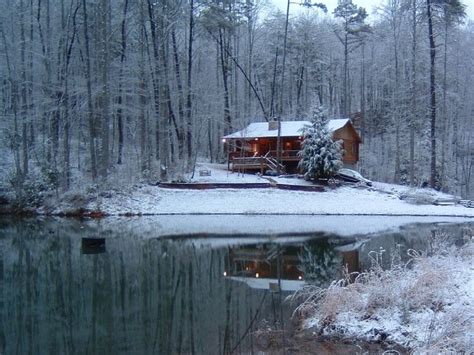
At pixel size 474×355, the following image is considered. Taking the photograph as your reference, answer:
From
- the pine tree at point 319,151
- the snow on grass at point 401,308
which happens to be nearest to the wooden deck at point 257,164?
the pine tree at point 319,151

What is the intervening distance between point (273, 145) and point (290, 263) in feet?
89.3

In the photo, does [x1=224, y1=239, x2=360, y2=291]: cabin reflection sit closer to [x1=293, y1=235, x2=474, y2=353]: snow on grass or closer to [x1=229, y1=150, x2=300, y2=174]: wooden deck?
[x1=293, y1=235, x2=474, y2=353]: snow on grass

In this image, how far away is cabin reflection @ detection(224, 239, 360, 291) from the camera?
1215 cm

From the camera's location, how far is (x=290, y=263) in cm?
1441

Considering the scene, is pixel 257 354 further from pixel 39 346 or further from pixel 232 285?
pixel 232 285

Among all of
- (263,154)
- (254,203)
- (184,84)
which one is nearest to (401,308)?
(254,203)

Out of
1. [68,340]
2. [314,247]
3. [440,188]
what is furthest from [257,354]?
[440,188]

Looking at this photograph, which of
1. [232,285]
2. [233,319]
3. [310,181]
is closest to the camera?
[233,319]

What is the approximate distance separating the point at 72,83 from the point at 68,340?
27.0 meters

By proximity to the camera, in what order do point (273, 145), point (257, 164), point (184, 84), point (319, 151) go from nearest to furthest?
point (319, 151)
point (184, 84)
point (257, 164)
point (273, 145)

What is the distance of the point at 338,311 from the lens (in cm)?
852

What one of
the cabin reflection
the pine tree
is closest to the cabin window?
the pine tree

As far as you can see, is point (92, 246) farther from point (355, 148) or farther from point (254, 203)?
point (355, 148)

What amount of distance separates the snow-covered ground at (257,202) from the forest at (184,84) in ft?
5.94
